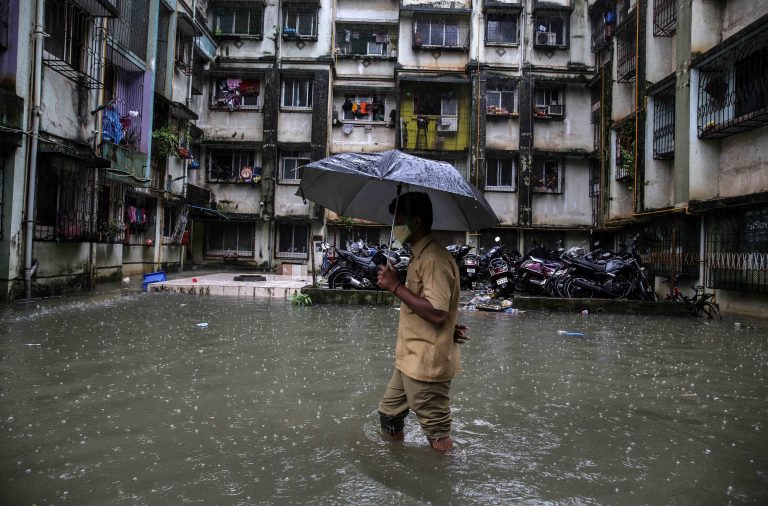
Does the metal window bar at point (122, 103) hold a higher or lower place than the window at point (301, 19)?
lower

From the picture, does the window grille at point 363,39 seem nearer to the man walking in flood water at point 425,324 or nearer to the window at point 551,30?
the window at point 551,30

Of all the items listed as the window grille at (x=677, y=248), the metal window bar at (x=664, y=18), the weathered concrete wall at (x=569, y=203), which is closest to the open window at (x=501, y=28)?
the weathered concrete wall at (x=569, y=203)

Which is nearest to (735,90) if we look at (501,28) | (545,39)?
(545,39)

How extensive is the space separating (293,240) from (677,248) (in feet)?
46.7

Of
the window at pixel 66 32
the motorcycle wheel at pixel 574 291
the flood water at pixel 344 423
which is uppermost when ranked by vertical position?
the window at pixel 66 32

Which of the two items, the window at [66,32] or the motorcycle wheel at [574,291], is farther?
the motorcycle wheel at [574,291]

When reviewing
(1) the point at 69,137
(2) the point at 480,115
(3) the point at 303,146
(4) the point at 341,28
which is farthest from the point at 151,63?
(2) the point at 480,115

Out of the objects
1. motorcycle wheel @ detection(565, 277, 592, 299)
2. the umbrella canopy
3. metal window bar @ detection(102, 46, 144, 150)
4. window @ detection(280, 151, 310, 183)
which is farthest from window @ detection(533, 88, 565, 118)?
the umbrella canopy

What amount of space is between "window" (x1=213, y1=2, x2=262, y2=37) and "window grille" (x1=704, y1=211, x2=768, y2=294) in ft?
59.6

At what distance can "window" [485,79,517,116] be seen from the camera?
21.1 metres

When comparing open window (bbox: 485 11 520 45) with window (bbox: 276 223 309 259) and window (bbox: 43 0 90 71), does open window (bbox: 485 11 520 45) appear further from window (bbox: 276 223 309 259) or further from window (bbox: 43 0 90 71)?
window (bbox: 43 0 90 71)

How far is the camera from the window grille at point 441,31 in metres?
21.3

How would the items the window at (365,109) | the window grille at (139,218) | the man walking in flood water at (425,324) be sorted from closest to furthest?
the man walking in flood water at (425,324) < the window grille at (139,218) < the window at (365,109)

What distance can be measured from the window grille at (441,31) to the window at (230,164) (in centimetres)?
825
